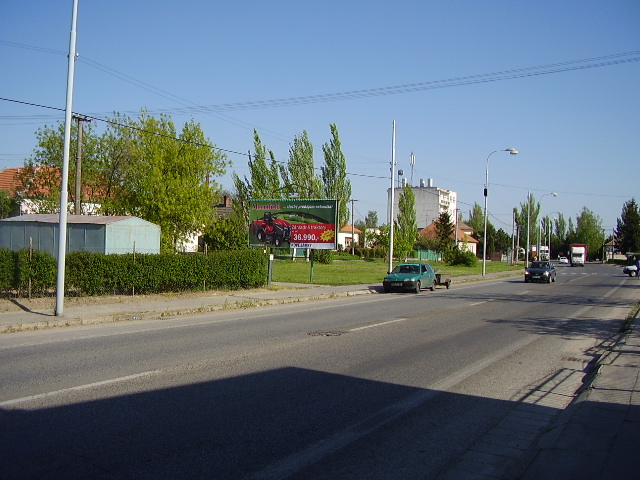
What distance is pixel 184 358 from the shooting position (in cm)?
991

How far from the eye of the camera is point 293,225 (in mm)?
31156

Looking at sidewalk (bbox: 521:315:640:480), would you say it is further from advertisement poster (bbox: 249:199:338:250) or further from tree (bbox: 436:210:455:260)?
tree (bbox: 436:210:455:260)

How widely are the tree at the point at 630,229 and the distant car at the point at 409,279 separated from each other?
335 ft

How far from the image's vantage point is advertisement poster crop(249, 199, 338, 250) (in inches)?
1216

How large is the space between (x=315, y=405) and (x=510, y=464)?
252 centimetres

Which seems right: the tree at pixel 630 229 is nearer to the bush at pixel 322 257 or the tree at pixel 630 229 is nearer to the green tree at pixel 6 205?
the bush at pixel 322 257

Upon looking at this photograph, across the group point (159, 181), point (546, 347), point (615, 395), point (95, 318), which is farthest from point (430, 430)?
point (159, 181)

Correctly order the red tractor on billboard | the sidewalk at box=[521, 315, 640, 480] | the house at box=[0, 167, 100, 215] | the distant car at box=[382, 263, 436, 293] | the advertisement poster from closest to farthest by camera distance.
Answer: the sidewalk at box=[521, 315, 640, 480], the distant car at box=[382, 263, 436, 293], the advertisement poster, the red tractor on billboard, the house at box=[0, 167, 100, 215]

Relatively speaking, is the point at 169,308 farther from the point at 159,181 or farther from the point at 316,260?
the point at 316,260

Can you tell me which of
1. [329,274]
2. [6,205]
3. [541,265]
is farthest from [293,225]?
[6,205]

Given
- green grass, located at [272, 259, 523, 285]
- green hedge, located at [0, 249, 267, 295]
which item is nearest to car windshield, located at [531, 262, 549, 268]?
green grass, located at [272, 259, 523, 285]

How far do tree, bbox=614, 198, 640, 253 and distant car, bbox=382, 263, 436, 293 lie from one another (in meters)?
102


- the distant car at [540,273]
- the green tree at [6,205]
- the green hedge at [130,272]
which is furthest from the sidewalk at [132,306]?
the green tree at [6,205]

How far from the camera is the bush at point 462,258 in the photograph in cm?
7038
